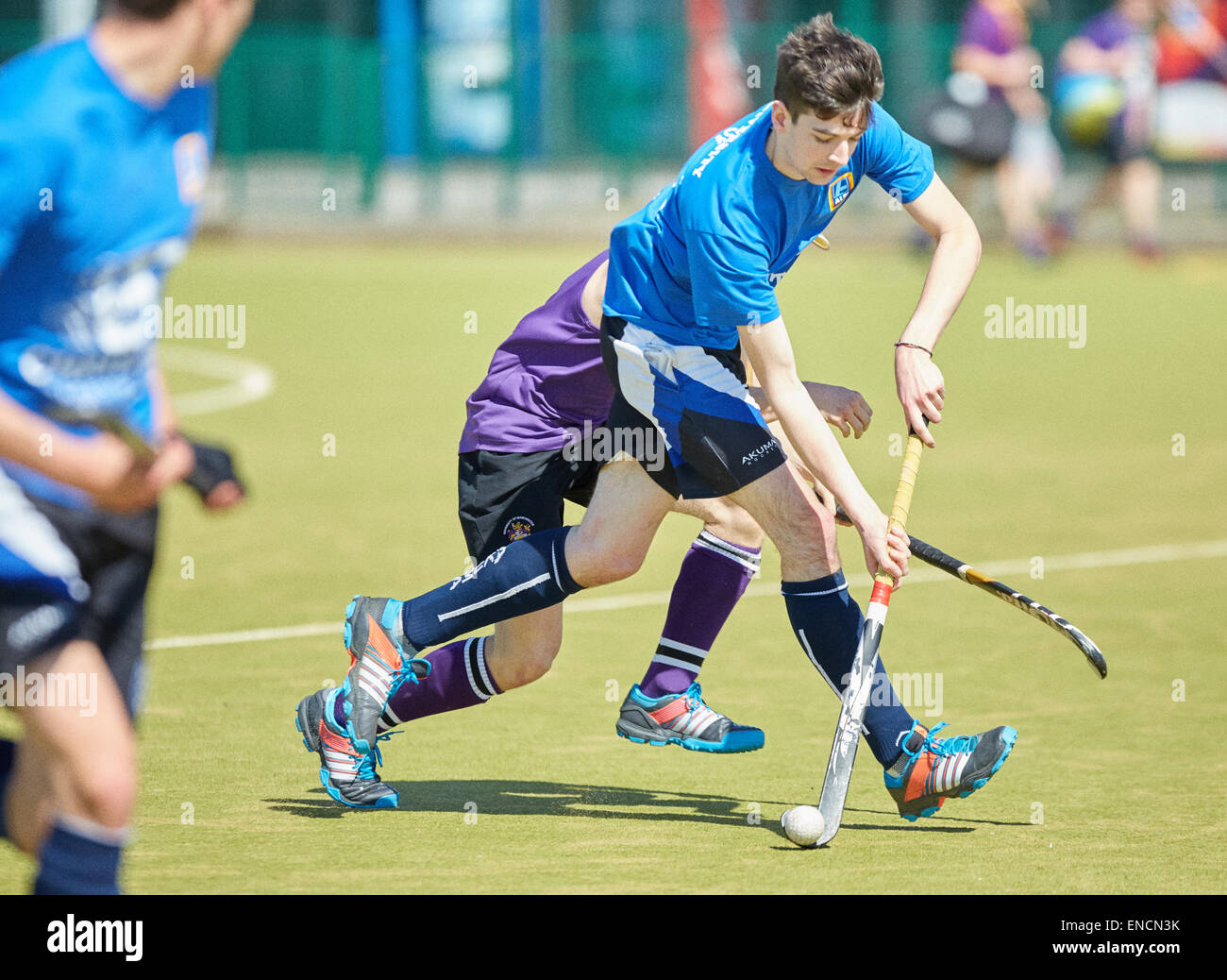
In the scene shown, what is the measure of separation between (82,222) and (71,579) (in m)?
0.58

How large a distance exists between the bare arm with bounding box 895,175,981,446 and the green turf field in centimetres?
102

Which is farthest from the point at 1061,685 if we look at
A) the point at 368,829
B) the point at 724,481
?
the point at 368,829

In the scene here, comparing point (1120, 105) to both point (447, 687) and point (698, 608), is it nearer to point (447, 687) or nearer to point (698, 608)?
point (698, 608)

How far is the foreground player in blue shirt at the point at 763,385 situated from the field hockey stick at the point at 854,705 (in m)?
0.08

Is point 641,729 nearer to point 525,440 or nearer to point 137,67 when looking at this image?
point 525,440

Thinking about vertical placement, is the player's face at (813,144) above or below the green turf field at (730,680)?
above

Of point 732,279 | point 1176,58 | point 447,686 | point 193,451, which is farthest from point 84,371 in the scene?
point 1176,58

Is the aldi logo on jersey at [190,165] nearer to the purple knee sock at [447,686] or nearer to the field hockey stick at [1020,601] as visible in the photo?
the purple knee sock at [447,686]

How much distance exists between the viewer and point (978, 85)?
16.9 meters

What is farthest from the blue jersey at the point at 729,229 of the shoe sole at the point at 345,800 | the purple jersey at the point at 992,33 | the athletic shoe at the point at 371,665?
the purple jersey at the point at 992,33

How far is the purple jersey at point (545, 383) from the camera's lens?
5094 mm

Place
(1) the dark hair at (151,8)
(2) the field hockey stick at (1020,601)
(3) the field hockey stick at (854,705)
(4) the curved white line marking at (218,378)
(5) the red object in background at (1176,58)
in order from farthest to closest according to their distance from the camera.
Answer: (5) the red object in background at (1176,58), (4) the curved white line marking at (218,378), (2) the field hockey stick at (1020,601), (3) the field hockey stick at (854,705), (1) the dark hair at (151,8)

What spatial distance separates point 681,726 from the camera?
532 cm

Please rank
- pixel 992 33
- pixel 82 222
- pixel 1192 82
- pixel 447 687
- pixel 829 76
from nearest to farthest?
1. pixel 82 222
2. pixel 829 76
3. pixel 447 687
4. pixel 992 33
5. pixel 1192 82
